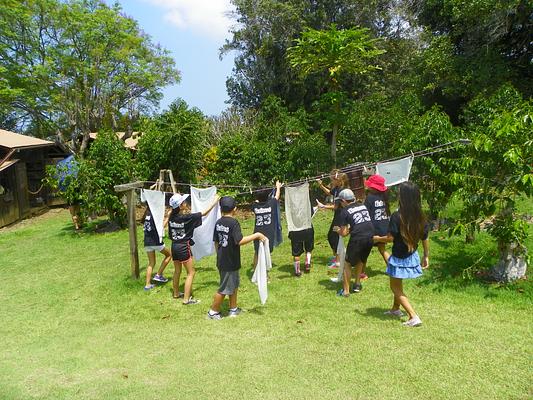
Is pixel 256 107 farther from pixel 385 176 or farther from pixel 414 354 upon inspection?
pixel 414 354

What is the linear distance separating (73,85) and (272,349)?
19704 mm

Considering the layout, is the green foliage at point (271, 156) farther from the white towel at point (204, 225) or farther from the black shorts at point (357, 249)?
the black shorts at point (357, 249)

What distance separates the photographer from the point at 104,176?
40.7 feet

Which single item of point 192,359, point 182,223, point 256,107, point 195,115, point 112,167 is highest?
point 256,107

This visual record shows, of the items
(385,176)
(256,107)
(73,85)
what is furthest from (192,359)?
(256,107)

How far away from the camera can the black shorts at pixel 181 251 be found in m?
6.31

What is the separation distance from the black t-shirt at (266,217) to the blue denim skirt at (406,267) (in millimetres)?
2435

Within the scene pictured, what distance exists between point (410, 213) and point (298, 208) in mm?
2687

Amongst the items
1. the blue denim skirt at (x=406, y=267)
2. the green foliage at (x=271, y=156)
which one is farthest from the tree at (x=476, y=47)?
the blue denim skirt at (x=406, y=267)

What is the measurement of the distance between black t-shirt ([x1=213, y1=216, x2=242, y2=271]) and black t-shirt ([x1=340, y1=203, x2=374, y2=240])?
1508mm

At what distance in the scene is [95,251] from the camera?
10680 millimetres

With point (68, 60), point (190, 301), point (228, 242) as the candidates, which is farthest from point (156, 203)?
point (68, 60)

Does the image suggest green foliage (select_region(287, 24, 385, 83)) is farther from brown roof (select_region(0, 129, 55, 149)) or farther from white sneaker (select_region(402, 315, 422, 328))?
brown roof (select_region(0, 129, 55, 149))

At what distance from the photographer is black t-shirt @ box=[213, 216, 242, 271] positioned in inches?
217
